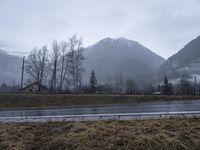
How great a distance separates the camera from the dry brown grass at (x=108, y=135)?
22.1ft

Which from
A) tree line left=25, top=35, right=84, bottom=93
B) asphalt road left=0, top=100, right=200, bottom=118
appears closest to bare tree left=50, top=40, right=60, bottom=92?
tree line left=25, top=35, right=84, bottom=93

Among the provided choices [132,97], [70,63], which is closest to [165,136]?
[132,97]

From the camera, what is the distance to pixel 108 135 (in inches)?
292

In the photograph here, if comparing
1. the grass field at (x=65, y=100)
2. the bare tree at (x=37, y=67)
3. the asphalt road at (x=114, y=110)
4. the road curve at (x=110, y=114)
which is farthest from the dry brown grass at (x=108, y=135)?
the bare tree at (x=37, y=67)

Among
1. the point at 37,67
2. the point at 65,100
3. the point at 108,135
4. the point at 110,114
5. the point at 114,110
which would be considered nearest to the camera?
the point at 108,135

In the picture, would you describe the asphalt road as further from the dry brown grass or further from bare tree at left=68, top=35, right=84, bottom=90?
bare tree at left=68, top=35, right=84, bottom=90

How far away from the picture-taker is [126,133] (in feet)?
24.3

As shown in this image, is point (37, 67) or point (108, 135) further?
point (37, 67)

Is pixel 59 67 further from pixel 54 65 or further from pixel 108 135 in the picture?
pixel 108 135

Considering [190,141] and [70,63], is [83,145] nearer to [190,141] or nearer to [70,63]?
[190,141]

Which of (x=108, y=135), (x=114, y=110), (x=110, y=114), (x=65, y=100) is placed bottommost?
(x=108, y=135)

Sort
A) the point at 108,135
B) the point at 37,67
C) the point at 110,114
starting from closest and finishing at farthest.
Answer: the point at 108,135
the point at 110,114
the point at 37,67

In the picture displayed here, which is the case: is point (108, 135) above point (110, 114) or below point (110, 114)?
below

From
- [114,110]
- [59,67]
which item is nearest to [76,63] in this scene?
[59,67]
